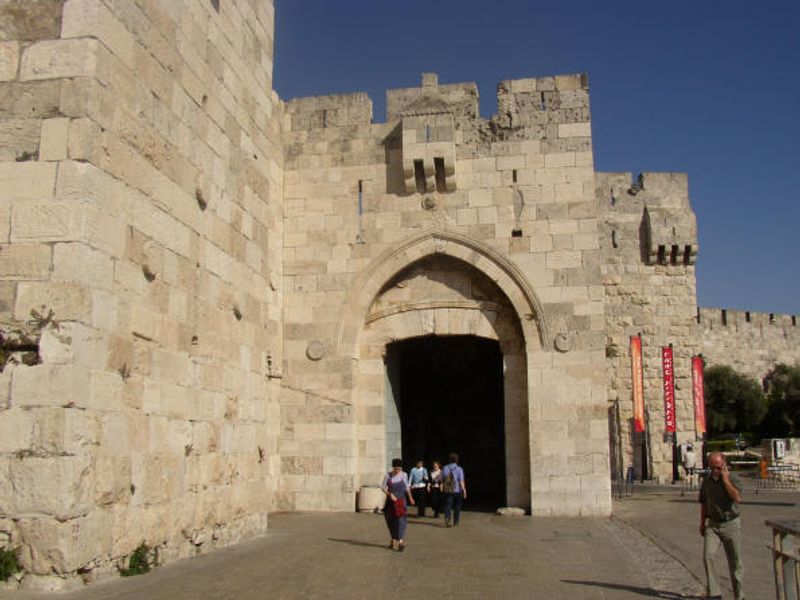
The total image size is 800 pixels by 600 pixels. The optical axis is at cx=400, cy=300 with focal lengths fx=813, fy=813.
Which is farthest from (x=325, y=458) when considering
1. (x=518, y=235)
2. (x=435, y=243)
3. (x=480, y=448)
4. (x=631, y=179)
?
(x=631, y=179)

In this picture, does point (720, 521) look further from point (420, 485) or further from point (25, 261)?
point (420, 485)

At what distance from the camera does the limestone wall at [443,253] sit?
12.0 meters

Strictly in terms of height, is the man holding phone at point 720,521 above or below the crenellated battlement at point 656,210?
below

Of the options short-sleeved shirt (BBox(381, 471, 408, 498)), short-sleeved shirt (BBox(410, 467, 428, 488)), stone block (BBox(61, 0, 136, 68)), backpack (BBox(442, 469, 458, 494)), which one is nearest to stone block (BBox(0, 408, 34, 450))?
stone block (BBox(61, 0, 136, 68))

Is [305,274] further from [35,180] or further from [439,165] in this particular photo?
[35,180]

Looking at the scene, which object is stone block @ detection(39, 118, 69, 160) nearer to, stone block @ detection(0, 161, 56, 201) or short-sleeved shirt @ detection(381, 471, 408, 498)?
stone block @ detection(0, 161, 56, 201)

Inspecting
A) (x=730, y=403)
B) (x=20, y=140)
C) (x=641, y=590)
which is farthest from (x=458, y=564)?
(x=730, y=403)

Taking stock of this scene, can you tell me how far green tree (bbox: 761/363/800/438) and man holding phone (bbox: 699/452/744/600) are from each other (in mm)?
30938

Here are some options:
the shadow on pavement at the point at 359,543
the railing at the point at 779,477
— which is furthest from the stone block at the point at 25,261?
the railing at the point at 779,477

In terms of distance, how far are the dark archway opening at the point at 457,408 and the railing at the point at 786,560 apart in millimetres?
12604

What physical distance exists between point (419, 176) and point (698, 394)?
10958mm

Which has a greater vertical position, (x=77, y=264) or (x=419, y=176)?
(x=419, y=176)

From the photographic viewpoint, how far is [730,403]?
3441 centimetres

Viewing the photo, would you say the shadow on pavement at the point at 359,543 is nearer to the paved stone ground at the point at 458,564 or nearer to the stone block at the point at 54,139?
the paved stone ground at the point at 458,564
